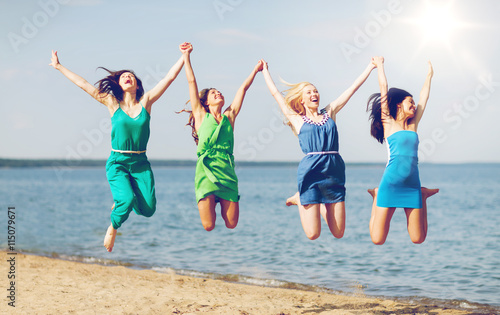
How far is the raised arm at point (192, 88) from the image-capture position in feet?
24.9

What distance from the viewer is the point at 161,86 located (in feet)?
25.6

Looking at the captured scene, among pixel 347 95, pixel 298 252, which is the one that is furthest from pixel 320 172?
pixel 298 252

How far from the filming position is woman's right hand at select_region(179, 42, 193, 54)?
7582 millimetres

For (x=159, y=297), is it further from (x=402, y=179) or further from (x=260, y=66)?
(x=402, y=179)

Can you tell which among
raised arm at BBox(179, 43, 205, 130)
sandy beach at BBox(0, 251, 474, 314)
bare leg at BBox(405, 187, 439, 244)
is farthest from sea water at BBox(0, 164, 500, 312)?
raised arm at BBox(179, 43, 205, 130)

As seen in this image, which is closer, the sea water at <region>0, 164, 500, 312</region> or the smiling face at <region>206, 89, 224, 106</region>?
the smiling face at <region>206, 89, 224, 106</region>

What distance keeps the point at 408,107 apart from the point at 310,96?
1.34m

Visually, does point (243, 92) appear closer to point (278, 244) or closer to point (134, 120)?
point (134, 120)

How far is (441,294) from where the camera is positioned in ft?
49.4

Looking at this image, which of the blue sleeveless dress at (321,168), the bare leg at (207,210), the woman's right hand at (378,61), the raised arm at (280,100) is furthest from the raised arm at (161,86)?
the woman's right hand at (378,61)

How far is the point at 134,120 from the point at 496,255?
1878cm

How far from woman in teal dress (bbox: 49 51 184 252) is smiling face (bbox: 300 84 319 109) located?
179cm

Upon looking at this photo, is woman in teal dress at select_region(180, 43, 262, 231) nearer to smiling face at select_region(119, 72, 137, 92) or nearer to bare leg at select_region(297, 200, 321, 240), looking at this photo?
smiling face at select_region(119, 72, 137, 92)

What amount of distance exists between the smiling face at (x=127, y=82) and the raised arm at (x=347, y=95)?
278 centimetres
